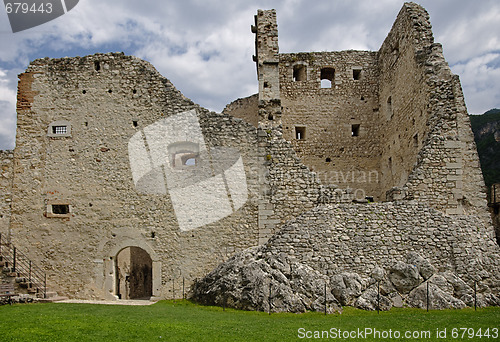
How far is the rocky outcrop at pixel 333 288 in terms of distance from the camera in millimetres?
11789

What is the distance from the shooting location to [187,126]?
49.2 feet

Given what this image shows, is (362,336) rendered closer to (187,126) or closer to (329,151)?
(187,126)

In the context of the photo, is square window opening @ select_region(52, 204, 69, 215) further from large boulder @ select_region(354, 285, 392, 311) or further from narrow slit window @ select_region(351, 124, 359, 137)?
narrow slit window @ select_region(351, 124, 359, 137)

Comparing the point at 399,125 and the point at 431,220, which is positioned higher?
the point at 399,125

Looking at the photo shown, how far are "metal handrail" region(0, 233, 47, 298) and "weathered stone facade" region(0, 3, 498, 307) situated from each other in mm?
279

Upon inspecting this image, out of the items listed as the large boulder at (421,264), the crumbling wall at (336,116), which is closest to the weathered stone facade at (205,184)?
the large boulder at (421,264)

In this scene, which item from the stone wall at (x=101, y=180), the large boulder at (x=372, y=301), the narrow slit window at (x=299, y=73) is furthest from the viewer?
the narrow slit window at (x=299, y=73)

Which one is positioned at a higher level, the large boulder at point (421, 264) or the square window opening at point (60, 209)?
the square window opening at point (60, 209)

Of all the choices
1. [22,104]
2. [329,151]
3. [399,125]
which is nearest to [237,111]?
[329,151]

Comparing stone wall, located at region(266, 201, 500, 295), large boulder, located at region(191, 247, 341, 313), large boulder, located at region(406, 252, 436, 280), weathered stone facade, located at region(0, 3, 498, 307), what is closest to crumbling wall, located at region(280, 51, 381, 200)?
weathered stone facade, located at region(0, 3, 498, 307)

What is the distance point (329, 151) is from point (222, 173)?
603cm

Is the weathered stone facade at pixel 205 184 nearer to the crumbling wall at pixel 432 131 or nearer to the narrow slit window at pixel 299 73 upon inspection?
the crumbling wall at pixel 432 131

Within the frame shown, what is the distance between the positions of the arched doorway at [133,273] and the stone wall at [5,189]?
4559mm

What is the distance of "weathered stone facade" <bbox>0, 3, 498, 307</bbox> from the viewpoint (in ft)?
43.3
